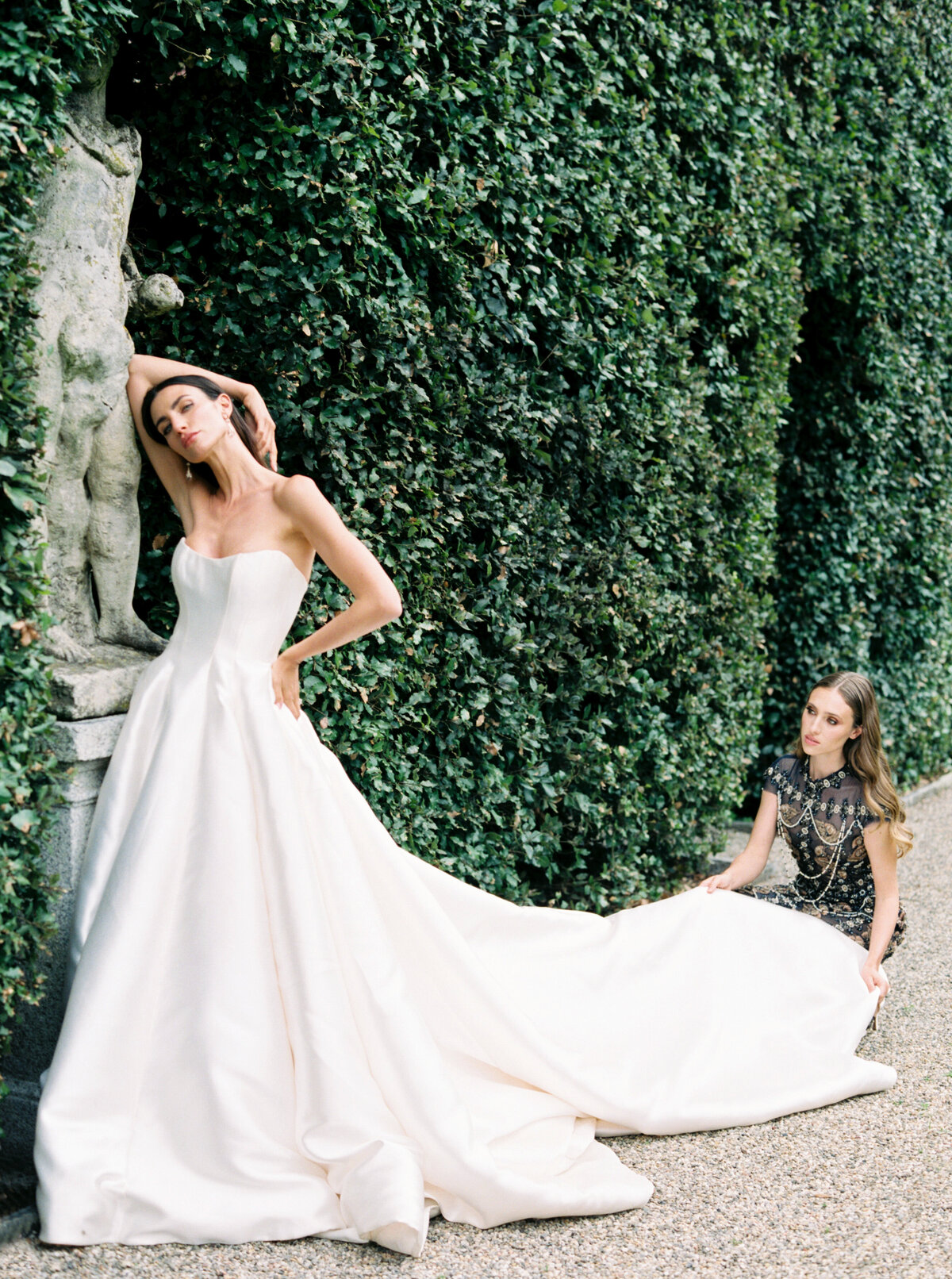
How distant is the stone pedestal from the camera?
9.50ft

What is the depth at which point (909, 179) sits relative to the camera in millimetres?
7602

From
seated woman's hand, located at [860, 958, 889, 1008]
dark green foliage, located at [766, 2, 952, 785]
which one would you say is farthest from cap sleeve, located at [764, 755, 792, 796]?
dark green foliage, located at [766, 2, 952, 785]

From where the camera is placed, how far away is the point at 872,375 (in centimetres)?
743

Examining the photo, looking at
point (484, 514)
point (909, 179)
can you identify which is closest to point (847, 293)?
point (909, 179)

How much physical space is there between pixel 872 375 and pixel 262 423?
5.30 metres

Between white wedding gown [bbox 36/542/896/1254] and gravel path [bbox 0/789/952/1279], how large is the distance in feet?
0.18

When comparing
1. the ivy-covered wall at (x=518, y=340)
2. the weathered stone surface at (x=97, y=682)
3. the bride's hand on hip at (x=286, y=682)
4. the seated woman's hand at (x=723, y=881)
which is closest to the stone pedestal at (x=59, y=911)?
the weathered stone surface at (x=97, y=682)

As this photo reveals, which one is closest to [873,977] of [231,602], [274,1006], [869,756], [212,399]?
[869,756]

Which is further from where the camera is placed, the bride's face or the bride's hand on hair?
the bride's hand on hair

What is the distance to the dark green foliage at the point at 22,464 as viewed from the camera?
2.49 m

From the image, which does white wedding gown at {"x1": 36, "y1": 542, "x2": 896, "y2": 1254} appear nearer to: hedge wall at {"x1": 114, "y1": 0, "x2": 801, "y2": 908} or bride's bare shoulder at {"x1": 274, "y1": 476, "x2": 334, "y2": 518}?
bride's bare shoulder at {"x1": 274, "y1": 476, "x2": 334, "y2": 518}

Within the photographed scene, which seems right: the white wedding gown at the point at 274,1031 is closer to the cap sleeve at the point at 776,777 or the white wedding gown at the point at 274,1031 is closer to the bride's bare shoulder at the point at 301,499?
the bride's bare shoulder at the point at 301,499

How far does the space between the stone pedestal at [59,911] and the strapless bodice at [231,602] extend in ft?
0.87

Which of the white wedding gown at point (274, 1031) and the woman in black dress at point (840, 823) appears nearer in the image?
the white wedding gown at point (274, 1031)
